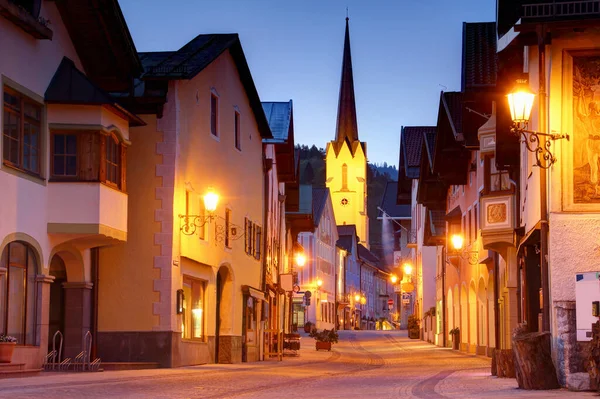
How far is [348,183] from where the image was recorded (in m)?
151

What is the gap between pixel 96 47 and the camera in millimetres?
29078

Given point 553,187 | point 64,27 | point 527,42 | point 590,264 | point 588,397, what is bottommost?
point 588,397

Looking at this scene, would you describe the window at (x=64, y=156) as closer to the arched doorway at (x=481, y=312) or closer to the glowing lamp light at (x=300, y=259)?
the arched doorway at (x=481, y=312)

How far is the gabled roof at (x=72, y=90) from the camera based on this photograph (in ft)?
87.2

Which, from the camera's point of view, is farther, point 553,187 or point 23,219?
point 23,219

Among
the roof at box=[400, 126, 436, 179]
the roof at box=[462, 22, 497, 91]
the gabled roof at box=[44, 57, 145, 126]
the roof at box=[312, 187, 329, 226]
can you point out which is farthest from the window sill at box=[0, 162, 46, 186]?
the roof at box=[312, 187, 329, 226]

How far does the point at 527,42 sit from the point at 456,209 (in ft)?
95.3

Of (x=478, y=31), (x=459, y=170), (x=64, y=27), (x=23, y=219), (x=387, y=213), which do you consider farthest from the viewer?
(x=387, y=213)

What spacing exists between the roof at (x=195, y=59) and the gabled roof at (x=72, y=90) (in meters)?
3.83

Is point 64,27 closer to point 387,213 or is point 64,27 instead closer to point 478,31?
point 478,31

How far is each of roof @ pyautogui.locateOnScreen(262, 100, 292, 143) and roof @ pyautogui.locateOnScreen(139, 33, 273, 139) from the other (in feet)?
20.8

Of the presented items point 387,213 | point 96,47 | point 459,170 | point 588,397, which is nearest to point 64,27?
point 96,47

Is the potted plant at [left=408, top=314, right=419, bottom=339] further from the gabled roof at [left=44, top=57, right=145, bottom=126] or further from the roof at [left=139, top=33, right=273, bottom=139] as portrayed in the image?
the gabled roof at [left=44, top=57, right=145, bottom=126]

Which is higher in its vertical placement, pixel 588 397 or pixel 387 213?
pixel 387 213
